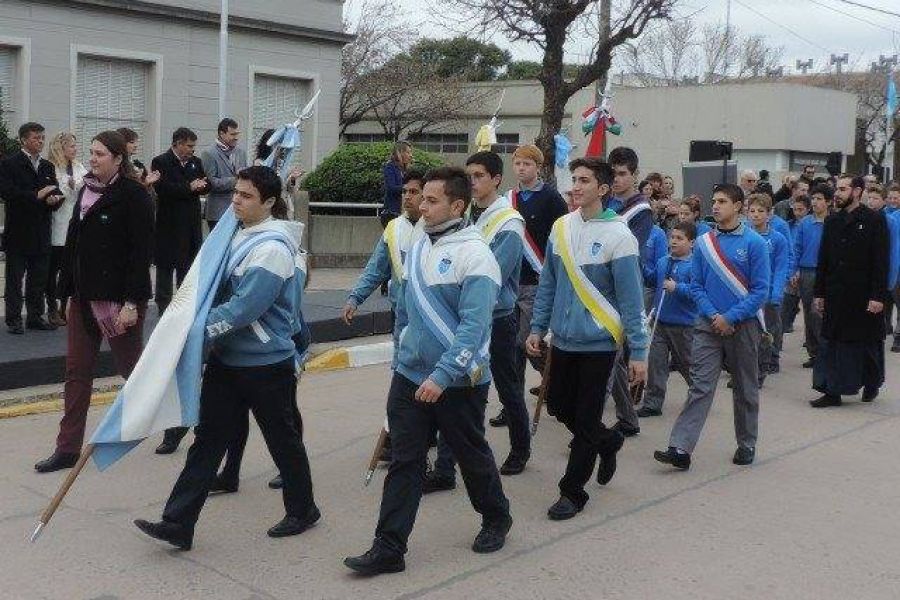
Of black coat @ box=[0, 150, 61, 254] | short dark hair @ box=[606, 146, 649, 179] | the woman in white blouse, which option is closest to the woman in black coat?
short dark hair @ box=[606, 146, 649, 179]

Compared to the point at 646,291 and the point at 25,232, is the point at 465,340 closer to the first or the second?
the point at 646,291

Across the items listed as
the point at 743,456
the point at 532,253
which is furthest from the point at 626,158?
the point at 743,456

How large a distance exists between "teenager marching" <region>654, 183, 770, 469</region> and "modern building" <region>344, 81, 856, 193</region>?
27.2 meters

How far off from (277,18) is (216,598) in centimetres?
1720

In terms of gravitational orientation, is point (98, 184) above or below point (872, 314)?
above

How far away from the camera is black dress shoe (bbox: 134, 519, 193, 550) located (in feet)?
16.3

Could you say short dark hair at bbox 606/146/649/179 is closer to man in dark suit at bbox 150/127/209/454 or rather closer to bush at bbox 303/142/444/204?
man in dark suit at bbox 150/127/209/454

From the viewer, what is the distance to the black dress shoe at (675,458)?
6.70 m

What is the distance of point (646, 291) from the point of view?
895 cm

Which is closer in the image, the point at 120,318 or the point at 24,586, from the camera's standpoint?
the point at 24,586

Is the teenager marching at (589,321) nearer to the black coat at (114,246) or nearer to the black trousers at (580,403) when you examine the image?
the black trousers at (580,403)

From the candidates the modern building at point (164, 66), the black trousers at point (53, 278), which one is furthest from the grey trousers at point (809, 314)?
the modern building at point (164, 66)

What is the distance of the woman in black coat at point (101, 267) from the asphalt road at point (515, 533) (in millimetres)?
411

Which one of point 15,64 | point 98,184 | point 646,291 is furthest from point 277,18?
point 98,184
